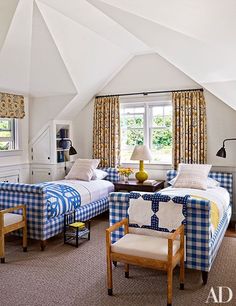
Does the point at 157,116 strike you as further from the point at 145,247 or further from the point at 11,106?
the point at 145,247

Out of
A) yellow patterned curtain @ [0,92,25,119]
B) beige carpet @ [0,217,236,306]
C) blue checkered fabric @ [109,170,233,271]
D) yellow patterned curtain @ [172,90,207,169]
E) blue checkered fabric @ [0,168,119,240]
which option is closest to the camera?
beige carpet @ [0,217,236,306]

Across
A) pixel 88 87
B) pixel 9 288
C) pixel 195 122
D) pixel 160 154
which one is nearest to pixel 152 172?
pixel 160 154

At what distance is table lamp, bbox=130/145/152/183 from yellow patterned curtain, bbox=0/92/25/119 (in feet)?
7.63

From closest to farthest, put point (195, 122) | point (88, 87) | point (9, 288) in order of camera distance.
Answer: point (9, 288)
point (195, 122)
point (88, 87)

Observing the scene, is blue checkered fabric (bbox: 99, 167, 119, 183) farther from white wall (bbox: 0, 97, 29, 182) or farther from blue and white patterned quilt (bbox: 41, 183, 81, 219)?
white wall (bbox: 0, 97, 29, 182)

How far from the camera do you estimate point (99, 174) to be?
5527 millimetres

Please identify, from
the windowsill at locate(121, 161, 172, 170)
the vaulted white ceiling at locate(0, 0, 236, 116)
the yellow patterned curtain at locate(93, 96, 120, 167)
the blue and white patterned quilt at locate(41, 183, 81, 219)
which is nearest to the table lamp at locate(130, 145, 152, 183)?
the windowsill at locate(121, 161, 172, 170)

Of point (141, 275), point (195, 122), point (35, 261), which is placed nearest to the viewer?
point (141, 275)

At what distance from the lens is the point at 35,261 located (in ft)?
11.3

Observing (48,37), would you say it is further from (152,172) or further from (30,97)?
(152,172)

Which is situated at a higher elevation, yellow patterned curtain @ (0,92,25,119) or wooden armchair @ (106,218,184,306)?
yellow patterned curtain @ (0,92,25,119)

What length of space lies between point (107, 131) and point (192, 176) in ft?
6.78

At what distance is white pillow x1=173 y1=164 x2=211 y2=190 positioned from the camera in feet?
14.5

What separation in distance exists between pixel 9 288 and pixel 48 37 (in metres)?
3.21
